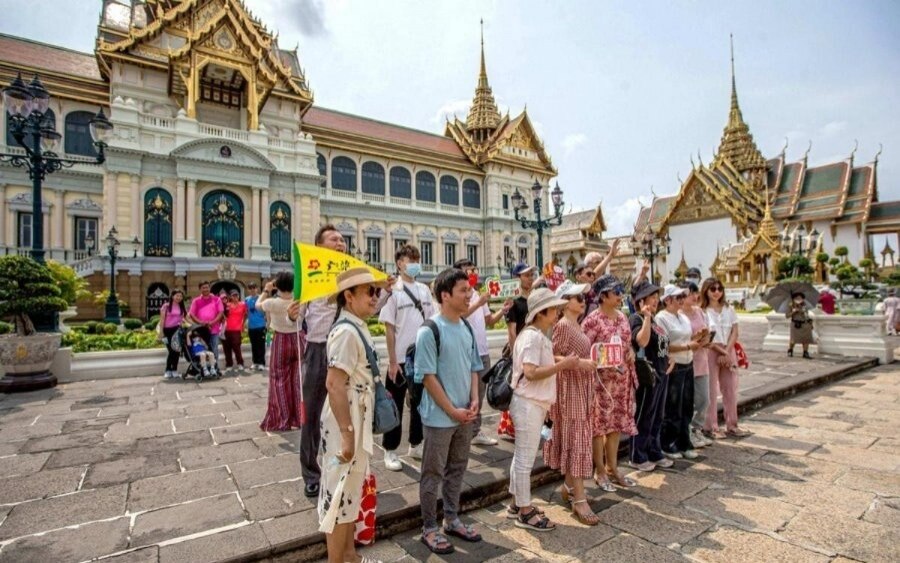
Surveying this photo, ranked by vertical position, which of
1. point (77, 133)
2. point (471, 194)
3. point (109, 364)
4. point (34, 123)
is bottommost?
point (109, 364)

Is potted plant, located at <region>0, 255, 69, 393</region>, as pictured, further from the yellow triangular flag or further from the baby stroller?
the yellow triangular flag

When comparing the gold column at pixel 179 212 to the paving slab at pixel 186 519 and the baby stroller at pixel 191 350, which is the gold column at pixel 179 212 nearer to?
the baby stroller at pixel 191 350

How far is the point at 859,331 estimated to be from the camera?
1008 centimetres

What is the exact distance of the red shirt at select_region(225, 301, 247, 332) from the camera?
8.64 meters

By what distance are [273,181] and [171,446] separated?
2051cm

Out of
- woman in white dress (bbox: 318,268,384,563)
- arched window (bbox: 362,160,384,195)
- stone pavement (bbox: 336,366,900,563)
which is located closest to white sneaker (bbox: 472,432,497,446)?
stone pavement (bbox: 336,366,900,563)

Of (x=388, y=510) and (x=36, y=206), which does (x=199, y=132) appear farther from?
(x=388, y=510)

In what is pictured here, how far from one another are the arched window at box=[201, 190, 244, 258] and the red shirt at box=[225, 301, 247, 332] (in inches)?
557

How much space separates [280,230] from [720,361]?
21.7 meters

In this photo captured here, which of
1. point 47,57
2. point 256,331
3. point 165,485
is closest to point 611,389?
point 165,485

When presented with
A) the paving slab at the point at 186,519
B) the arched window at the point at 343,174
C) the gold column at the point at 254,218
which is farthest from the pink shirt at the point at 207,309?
the arched window at the point at 343,174

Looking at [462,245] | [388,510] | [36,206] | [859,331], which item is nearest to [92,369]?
[36,206]

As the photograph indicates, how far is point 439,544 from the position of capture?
2611 mm

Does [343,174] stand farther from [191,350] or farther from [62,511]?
[62,511]
